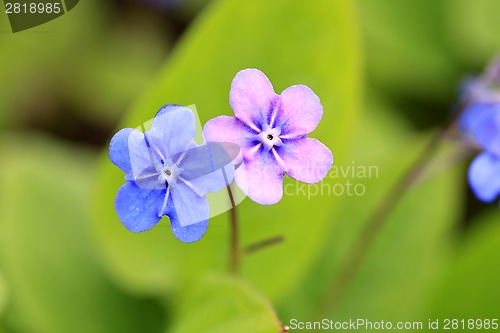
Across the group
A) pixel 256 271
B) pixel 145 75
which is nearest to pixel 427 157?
pixel 256 271

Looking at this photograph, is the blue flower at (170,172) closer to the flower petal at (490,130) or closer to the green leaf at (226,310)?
the green leaf at (226,310)

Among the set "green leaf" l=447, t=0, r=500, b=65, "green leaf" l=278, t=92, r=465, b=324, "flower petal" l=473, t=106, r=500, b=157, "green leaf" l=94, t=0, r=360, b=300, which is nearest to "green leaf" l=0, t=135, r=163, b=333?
"green leaf" l=94, t=0, r=360, b=300

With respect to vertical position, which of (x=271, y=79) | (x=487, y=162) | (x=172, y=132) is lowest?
→ (x=172, y=132)

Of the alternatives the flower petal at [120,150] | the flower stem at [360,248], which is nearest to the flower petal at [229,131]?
the flower petal at [120,150]

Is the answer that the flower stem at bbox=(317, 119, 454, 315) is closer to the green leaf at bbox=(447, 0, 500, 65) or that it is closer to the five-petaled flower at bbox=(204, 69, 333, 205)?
the five-petaled flower at bbox=(204, 69, 333, 205)

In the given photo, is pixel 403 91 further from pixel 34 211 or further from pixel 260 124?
pixel 260 124

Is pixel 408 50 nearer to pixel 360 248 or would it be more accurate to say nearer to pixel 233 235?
pixel 360 248

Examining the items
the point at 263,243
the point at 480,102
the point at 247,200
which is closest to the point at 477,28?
the point at 480,102
